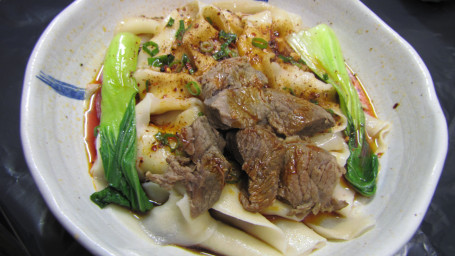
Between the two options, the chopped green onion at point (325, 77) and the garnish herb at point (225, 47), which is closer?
the garnish herb at point (225, 47)

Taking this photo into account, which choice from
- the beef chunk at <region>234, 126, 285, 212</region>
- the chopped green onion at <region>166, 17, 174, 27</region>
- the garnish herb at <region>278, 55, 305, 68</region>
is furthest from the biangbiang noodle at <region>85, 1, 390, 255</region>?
the chopped green onion at <region>166, 17, 174, 27</region>

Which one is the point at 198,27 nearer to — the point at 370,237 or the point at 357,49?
the point at 357,49

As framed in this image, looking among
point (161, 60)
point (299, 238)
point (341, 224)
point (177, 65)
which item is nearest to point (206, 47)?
point (177, 65)

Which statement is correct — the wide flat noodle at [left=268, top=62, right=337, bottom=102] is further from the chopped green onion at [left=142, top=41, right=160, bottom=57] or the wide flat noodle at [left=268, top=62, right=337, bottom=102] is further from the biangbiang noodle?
the chopped green onion at [left=142, top=41, right=160, bottom=57]

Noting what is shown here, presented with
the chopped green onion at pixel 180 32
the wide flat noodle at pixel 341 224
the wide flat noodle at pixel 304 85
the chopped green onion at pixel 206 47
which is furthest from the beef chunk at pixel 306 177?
the chopped green onion at pixel 180 32

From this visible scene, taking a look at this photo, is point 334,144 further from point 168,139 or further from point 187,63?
point 187,63

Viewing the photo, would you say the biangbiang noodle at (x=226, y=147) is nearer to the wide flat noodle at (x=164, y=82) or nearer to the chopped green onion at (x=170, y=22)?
the wide flat noodle at (x=164, y=82)

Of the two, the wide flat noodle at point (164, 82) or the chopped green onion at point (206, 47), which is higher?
the chopped green onion at point (206, 47)
